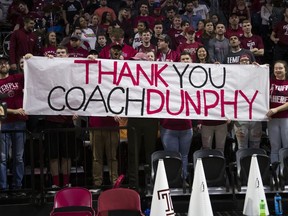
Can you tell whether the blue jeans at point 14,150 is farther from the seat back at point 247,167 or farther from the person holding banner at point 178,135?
the seat back at point 247,167

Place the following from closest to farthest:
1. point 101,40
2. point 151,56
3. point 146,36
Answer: point 151,56 < point 146,36 < point 101,40

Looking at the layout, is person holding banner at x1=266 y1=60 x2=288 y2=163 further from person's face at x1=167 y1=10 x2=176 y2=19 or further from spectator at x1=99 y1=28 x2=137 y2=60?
person's face at x1=167 y1=10 x2=176 y2=19

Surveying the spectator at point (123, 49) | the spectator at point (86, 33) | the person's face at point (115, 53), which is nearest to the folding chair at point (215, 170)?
the person's face at point (115, 53)

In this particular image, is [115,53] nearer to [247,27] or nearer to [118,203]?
[247,27]

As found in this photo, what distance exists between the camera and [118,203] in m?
10.4

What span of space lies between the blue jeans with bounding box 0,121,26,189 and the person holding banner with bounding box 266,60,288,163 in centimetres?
387

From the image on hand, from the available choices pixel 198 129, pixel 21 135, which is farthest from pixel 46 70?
pixel 198 129

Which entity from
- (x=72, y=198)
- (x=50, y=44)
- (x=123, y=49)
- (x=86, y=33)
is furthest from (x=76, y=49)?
(x=72, y=198)

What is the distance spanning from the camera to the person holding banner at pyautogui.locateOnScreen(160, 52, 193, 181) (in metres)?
12.3

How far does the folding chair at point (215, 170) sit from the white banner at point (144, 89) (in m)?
0.60

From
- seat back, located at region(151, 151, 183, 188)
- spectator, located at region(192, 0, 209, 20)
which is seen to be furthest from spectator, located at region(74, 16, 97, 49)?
seat back, located at region(151, 151, 183, 188)

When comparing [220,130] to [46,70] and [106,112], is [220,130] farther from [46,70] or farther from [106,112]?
[46,70]

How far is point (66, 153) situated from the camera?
1219cm

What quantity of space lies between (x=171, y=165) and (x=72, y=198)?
1992mm
